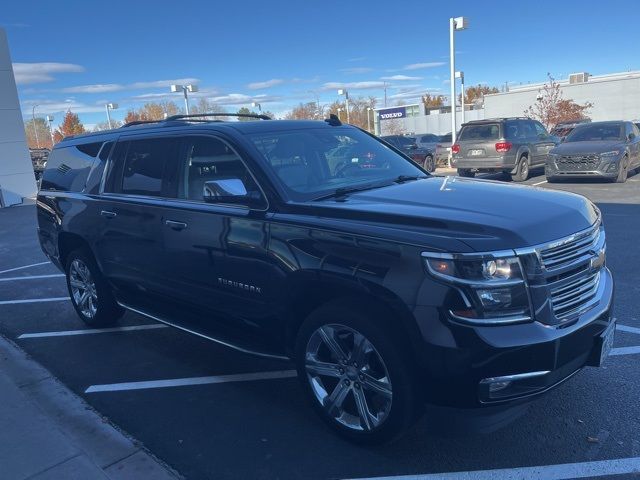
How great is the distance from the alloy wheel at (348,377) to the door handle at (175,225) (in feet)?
4.71

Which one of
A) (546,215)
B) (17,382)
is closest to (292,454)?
(546,215)

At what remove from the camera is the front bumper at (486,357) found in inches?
110

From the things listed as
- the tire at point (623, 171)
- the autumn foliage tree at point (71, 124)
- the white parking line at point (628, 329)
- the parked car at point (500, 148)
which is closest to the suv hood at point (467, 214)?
the white parking line at point (628, 329)

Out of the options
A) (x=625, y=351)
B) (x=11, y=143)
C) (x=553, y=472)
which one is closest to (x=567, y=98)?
(x=11, y=143)

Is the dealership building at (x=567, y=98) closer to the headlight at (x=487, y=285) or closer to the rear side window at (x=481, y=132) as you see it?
the rear side window at (x=481, y=132)

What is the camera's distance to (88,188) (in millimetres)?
5609

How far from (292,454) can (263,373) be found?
4.07ft

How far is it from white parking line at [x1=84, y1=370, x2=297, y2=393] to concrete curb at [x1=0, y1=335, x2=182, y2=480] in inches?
9.9

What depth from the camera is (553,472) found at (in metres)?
3.06

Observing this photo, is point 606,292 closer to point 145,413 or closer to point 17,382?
point 145,413

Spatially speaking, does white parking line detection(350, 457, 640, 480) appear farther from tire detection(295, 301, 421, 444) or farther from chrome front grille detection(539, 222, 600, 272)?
chrome front grille detection(539, 222, 600, 272)

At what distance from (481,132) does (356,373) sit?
48.2ft

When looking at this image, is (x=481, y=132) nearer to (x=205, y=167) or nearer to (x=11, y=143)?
(x=205, y=167)

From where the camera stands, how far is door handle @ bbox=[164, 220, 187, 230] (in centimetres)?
427
